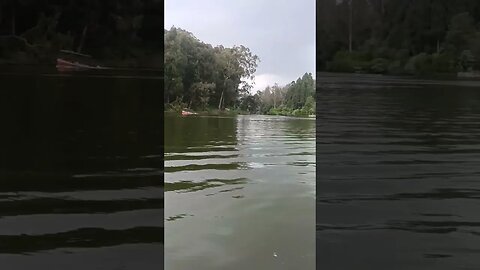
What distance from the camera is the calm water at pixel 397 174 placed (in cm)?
294

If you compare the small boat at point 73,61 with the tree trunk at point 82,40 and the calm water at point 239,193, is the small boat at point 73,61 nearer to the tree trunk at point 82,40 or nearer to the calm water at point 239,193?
the tree trunk at point 82,40

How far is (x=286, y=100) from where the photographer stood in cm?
377

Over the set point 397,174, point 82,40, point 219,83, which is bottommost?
point 397,174

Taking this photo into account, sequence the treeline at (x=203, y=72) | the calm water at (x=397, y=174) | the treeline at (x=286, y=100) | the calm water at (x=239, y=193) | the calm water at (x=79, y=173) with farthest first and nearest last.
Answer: the treeline at (x=286, y=100), the treeline at (x=203, y=72), the calm water at (x=239, y=193), the calm water at (x=397, y=174), the calm water at (x=79, y=173)

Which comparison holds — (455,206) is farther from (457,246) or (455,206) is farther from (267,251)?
(267,251)

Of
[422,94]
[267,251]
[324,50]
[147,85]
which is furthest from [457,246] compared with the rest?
[147,85]

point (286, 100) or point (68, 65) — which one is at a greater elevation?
point (68, 65)

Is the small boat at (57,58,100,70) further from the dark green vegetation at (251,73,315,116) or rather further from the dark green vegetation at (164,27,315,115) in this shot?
the dark green vegetation at (251,73,315,116)

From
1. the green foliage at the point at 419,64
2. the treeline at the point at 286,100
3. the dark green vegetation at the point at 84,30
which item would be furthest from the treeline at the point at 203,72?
the green foliage at the point at 419,64

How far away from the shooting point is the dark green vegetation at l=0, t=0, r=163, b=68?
2943 mm

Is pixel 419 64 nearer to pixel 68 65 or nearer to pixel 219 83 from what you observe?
pixel 219 83

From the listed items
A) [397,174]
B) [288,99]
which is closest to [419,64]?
[397,174]

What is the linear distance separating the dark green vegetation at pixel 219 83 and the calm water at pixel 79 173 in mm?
593

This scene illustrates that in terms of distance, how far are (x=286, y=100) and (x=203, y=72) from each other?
0.66 m
